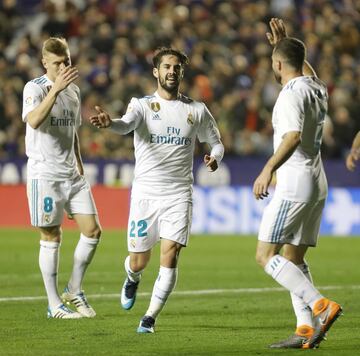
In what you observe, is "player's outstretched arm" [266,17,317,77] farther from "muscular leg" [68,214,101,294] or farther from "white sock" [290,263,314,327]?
"muscular leg" [68,214,101,294]

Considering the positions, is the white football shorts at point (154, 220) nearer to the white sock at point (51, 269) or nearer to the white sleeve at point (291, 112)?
the white sock at point (51, 269)

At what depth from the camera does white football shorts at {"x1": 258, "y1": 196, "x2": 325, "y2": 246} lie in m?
8.66

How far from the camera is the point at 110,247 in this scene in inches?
731

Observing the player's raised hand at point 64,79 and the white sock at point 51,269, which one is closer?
the player's raised hand at point 64,79

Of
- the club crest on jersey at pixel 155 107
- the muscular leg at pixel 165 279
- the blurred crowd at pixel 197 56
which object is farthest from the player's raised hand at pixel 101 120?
the blurred crowd at pixel 197 56

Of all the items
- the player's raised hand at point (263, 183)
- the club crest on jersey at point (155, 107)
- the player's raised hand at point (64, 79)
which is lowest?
the player's raised hand at point (263, 183)

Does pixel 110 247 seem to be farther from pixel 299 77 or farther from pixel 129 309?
pixel 299 77

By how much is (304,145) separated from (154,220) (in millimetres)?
1667

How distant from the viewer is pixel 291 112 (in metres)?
8.50

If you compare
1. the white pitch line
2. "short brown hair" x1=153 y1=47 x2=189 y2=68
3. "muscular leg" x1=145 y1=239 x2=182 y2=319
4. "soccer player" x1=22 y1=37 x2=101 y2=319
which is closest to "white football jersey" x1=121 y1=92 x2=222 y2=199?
"short brown hair" x1=153 y1=47 x2=189 y2=68

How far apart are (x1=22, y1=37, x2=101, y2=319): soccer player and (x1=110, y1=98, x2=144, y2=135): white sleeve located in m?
0.95

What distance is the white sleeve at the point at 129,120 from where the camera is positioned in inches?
364

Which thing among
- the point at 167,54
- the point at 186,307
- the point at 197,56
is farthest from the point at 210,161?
the point at 197,56

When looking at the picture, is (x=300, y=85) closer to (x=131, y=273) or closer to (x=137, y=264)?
(x=137, y=264)
